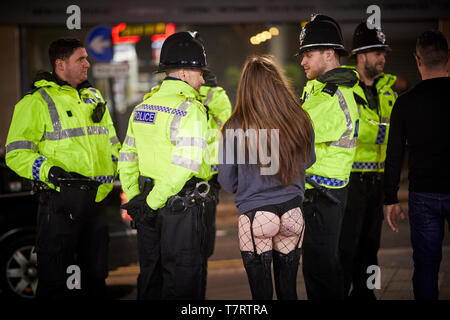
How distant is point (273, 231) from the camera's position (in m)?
3.34

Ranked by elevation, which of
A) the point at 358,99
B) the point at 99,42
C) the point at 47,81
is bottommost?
the point at 358,99

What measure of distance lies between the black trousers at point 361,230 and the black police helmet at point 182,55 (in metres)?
1.79

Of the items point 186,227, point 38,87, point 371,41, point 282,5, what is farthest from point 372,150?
point 282,5

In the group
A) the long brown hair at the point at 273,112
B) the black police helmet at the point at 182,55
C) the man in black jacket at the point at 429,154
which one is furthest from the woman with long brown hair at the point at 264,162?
the man in black jacket at the point at 429,154

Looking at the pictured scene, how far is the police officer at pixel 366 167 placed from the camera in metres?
4.53

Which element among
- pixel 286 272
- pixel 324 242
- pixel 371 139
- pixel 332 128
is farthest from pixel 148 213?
pixel 371 139

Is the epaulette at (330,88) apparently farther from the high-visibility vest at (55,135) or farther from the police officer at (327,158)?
the high-visibility vest at (55,135)

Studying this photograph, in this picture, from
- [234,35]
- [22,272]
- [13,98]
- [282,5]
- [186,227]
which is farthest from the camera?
[234,35]

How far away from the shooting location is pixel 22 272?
4.96m

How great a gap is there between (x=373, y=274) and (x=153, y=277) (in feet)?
6.94

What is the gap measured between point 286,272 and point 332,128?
1141 mm

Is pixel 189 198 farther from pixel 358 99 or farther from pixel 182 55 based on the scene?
pixel 358 99

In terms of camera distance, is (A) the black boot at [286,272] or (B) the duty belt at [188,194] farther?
(B) the duty belt at [188,194]
